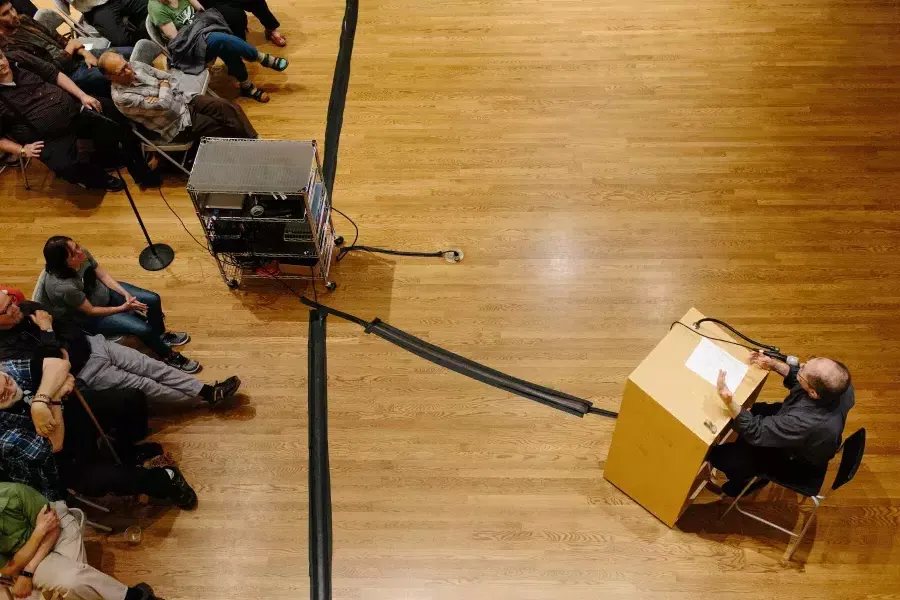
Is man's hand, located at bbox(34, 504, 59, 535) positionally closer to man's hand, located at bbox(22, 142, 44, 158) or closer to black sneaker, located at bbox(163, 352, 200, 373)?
black sneaker, located at bbox(163, 352, 200, 373)

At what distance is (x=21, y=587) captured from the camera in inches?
120

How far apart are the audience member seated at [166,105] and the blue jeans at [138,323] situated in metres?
1.24

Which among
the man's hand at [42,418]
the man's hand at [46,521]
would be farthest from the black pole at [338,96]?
the man's hand at [46,521]

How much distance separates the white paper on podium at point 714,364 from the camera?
→ 3076mm

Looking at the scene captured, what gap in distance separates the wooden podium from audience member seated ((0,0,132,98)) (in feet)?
14.0

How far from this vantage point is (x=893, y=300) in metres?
4.39

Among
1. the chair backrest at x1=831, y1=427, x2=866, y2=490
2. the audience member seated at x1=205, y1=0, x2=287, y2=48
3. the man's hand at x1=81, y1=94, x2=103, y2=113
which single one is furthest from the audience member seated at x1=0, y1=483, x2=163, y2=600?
the audience member seated at x1=205, y1=0, x2=287, y2=48

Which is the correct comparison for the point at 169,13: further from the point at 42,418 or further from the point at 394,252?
the point at 42,418

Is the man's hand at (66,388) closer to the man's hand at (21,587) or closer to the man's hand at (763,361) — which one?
the man's hand at (21,587)

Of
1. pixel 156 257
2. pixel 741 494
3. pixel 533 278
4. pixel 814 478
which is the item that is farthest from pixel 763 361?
pixel 156 257

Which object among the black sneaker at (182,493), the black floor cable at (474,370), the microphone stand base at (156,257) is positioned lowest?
the black sneaker at (182,493)

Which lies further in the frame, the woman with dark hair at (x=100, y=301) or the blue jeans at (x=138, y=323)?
the blue jeans at (x=138, y=323)

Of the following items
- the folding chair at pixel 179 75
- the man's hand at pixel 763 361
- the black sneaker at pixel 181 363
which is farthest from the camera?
the folding chair at pixel 179 75

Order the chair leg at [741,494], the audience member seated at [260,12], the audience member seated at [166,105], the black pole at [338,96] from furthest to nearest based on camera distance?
the audience member seated at [260,12] < the black pole at [338,96] < the audience member seated at [166,105] < the chair leg at [741,494]
